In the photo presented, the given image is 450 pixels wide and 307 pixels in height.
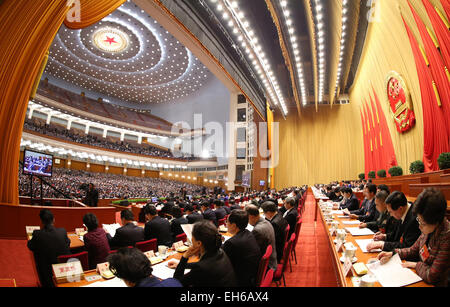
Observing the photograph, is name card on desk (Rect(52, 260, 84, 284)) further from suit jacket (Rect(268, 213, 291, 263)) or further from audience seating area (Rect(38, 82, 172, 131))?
audience seating area (Rect(38, 82, 172, 131))

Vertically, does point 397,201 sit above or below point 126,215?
above

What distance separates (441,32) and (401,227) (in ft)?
20.1

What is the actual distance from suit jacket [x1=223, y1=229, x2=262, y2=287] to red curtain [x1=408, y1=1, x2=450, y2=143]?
703 centimetres

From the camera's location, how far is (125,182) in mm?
24609

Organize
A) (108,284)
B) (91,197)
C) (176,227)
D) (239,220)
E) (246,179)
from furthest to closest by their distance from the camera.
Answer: (246,179)
(91,197)
(176,227)
(239,220)
(108,284)

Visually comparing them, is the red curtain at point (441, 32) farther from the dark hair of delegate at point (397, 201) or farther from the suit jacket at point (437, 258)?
the suit jacket at point (437, 258)

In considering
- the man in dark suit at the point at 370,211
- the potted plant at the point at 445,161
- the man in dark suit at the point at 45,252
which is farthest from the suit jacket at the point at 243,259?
the potted plant at the point at 445,161

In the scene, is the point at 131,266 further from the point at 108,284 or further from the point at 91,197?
the point at 91,197

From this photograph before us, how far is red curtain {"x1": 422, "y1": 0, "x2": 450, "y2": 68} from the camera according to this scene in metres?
5.64

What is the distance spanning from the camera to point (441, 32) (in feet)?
18.9

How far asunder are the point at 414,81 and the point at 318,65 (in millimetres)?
6319

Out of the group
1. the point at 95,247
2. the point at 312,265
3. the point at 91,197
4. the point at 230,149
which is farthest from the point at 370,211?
the point at 230,149
